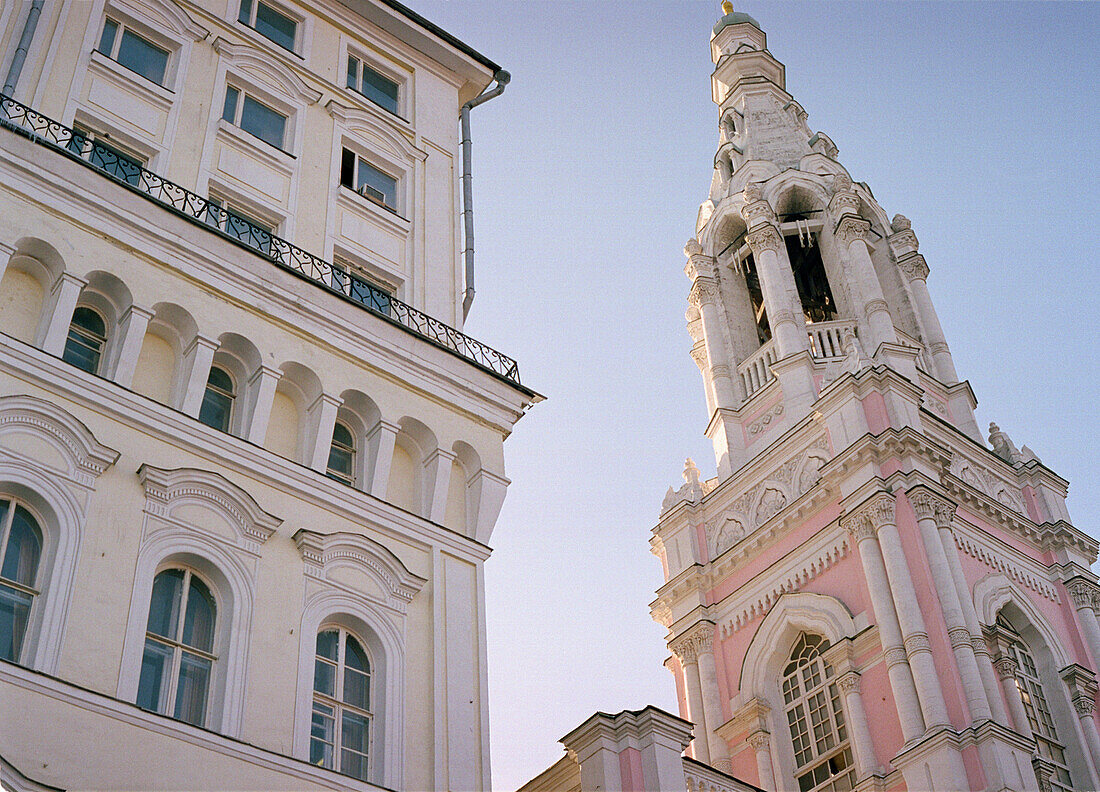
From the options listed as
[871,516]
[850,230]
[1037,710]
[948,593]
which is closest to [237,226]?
[871,516]

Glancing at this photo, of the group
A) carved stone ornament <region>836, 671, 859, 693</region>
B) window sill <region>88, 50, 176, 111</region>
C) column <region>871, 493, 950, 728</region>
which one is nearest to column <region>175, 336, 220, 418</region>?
window sill <region>88, 50, 176, 111</region>

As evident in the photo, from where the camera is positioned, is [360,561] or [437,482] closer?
[360,561]

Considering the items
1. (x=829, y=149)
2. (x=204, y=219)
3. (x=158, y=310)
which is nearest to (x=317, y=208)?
(x=204, y=219)

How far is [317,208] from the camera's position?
22109 millimetres

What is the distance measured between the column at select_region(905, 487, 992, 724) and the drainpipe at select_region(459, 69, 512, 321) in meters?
12.1

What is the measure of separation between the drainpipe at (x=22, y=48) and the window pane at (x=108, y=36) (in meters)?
1.19

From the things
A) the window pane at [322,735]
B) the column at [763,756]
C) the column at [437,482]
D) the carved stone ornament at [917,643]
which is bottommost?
the window pane at [322,735]

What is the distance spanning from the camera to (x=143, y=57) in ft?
72.5

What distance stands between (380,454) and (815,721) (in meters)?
15.2

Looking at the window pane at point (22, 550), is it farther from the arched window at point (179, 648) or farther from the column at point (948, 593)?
the column at point (948, 593)

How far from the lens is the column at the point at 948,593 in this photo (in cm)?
2711

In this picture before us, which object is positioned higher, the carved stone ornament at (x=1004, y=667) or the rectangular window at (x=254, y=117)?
the rectangular window at (x=254, y=117)

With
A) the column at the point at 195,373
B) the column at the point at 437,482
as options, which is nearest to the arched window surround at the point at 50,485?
the column at the point at 195,373

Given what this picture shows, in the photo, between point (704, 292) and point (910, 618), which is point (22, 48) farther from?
point (704, 292)
